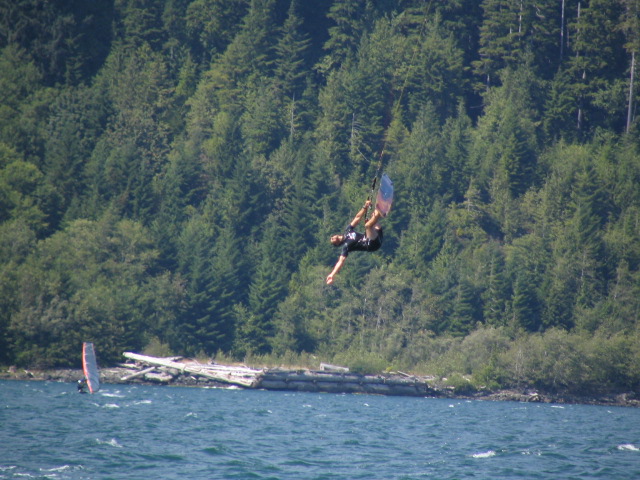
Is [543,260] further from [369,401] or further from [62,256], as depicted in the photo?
[62,256]

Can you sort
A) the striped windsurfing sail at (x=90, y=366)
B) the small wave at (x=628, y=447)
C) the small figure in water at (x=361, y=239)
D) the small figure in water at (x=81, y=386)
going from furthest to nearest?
the striped windsurfing sail at (x=90, y=366) → the small figure in water at (x=81, y=386) → the small wave at (x=628, y=447) → the small figure in water at (x=361, y=239)

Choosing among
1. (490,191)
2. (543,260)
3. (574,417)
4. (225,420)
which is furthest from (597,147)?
(225,420)

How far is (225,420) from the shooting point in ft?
134

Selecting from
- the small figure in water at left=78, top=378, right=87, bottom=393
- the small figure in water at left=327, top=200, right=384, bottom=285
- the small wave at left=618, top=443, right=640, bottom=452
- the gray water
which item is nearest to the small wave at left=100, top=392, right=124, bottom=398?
the gray water

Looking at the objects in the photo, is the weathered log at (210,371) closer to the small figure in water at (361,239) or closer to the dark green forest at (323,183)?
the dark green forest at (323,183)

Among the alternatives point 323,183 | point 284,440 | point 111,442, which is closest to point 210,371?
point 323,183

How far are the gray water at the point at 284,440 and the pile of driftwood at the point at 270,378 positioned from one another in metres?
8.96

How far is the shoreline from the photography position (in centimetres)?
6128

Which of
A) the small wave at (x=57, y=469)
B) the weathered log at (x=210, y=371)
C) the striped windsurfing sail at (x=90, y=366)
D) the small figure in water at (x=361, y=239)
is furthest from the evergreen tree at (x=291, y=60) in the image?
the small figure in water at (x=361, y=239)

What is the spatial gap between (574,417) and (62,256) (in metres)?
38.5

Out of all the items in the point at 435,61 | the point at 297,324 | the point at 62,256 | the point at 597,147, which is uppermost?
the point at 435,61

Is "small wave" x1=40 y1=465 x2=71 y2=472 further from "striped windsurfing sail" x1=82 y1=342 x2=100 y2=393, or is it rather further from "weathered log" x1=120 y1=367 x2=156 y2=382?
"weathered log" x1=120 y1=367 x2=156 y2=382

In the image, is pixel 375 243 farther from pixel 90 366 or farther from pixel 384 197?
pixel 90 366

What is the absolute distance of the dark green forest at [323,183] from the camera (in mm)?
69625
